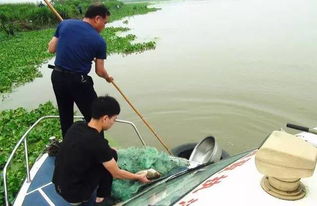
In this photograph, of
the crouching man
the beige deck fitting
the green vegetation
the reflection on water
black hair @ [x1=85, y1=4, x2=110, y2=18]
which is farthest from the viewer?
the green vegetation

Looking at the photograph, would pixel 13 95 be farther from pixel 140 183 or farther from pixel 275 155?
pixel 275 155

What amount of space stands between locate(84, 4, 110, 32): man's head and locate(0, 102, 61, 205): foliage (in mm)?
3018

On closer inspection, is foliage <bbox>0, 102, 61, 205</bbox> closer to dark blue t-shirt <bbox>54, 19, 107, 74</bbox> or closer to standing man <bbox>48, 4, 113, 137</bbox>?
standing man <bbox>48, 4, 113, 137</bbox>

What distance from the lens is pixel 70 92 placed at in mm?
4820

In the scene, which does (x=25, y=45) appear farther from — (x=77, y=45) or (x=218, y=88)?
(x=77, y=45)

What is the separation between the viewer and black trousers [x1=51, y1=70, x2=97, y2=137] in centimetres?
475

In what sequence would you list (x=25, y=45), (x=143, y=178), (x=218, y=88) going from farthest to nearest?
(x=25, y=45), (x=218, y=88), (x=143, y=178)

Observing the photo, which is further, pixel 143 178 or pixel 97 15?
pixel 97 15

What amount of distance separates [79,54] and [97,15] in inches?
24.0

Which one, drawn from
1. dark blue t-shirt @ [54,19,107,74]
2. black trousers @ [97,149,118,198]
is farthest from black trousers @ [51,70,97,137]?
black trousers @ [97,149,118,198]

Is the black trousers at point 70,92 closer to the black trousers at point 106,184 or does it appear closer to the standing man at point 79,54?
the standing man at point 79,54

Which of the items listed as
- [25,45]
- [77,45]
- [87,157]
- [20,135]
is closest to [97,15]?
[77,45]

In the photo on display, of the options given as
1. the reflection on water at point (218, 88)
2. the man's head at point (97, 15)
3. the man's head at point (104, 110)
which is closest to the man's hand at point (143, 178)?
the man's head at point (104, 110)

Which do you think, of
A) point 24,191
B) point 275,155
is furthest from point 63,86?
point 275,155
